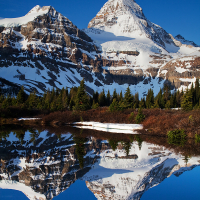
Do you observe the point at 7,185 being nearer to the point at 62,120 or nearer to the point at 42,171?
the point at 42,171

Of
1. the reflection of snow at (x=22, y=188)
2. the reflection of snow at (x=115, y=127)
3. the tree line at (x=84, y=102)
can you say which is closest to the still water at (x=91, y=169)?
the reflection of snow at (x=22, y=188)

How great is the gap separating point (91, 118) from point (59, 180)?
3094cm

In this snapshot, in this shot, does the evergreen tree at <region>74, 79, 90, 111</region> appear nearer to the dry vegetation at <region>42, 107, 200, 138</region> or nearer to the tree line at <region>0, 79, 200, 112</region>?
the tree line at <region>0, 79, 200, 112</region>

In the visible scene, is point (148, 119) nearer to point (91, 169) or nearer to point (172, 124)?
point (172, 124)

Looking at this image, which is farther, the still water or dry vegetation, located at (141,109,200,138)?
dry vegetation, located at (141,109,200,138)

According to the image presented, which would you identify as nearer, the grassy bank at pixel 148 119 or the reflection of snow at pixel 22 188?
the reflection of snow at pixel 22 188

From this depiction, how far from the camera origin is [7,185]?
414 inches

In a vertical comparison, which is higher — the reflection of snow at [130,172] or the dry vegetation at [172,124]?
the dry vegetation at [172,124]

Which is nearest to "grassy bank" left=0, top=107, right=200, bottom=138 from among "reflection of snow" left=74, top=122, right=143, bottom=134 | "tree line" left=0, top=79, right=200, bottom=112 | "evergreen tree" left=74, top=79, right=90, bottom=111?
"reflection of snow" left=74, top=122, right=143, bottom=134

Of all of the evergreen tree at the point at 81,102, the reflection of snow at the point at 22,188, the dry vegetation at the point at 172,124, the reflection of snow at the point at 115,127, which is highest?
the evergreen tree at the point at 81,102

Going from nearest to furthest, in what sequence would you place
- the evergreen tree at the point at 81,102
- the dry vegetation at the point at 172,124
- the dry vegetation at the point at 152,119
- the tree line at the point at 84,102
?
1. the dry vegetation at the point at 172,124
2. the dry vegetation at the point at 152,119
3. the evergreen tree at the point at 81,102
4. the tree line at the point at 84,102

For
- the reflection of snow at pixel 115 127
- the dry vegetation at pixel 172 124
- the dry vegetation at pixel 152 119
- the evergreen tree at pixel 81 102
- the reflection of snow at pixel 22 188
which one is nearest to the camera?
the reflection of snow at pixel 22 188

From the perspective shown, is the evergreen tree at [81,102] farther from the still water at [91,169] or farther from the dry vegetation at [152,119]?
the still water at [91,169]

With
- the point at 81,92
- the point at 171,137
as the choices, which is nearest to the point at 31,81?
the point at 81,92
